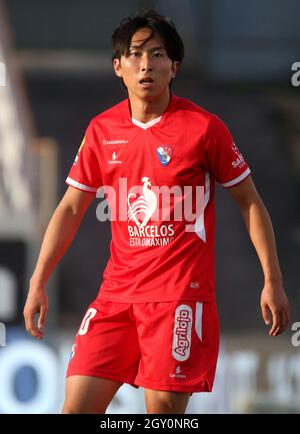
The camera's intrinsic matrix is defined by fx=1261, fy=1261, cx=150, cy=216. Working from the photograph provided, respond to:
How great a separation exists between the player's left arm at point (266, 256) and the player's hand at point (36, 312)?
2.72 ft

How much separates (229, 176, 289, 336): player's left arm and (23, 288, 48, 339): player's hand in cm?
83

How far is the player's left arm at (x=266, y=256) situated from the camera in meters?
4.62

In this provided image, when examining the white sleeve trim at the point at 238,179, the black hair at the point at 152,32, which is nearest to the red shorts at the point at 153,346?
the white sleeve trim at the point at 238,179

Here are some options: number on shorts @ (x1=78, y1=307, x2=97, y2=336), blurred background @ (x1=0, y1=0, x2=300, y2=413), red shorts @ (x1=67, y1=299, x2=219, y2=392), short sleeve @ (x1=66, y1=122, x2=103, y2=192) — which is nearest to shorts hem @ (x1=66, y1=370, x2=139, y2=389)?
red shorts @ (x1=67, y1=299, x2=219, y2=392)

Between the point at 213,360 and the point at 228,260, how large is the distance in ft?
41.8

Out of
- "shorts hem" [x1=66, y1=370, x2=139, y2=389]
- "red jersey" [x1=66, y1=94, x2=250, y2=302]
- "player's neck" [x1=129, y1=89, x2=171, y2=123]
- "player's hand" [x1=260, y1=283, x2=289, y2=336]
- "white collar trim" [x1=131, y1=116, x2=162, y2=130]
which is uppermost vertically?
"player's neck" [x1=129, y1=89, x2=171, y2=123]

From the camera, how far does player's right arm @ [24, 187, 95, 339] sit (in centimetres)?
479

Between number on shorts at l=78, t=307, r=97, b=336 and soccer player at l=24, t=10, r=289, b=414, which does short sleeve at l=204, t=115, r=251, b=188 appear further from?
number on shorts at l=78, t=307, r=97, b=336

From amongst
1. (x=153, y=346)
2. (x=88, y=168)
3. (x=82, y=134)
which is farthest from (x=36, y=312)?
(x=82, y=134)

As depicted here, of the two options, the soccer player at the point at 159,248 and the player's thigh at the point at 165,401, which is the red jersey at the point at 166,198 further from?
the player's thigh at the point at 165,401

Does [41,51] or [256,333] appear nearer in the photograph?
[256,333]
